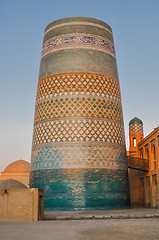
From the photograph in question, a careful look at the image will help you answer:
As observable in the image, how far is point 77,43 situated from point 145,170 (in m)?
7.30

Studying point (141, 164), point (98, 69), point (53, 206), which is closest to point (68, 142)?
point (53, 206)

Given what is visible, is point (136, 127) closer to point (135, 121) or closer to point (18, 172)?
point (135, 121)

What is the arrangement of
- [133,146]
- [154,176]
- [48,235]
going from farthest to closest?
1. [133,146]
2. [154,176]
3. [48,235]

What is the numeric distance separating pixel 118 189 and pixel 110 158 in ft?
4.44

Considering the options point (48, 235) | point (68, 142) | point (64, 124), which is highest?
point (64, 124)

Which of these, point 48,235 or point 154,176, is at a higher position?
point 154,176

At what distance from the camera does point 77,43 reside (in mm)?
13875

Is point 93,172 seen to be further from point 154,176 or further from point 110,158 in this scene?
point 154,176

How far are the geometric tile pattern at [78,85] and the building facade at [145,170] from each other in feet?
9.85

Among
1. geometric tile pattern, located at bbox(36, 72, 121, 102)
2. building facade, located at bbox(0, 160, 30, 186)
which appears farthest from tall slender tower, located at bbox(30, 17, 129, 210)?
building facade, located at bbox(0, 160, 30, 186)

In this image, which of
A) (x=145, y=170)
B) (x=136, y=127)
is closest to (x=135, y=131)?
(x=136, y=127)

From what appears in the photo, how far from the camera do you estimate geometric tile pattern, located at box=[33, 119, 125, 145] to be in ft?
41.5

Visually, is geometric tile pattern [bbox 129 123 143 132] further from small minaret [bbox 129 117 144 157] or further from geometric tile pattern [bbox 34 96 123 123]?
geometric tile pattern [bbox 34 96 123 123]

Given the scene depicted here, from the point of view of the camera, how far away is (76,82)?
13.3 meters
